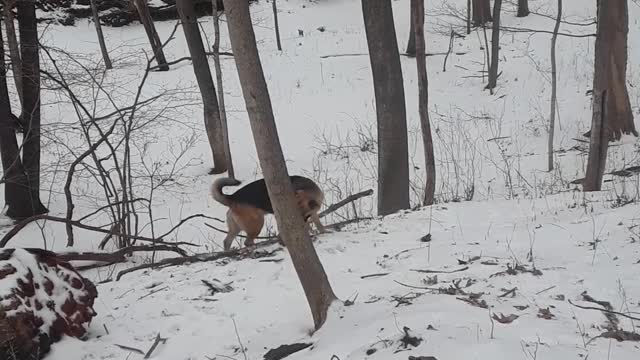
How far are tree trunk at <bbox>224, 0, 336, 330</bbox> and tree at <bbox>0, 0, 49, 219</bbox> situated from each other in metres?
7.99

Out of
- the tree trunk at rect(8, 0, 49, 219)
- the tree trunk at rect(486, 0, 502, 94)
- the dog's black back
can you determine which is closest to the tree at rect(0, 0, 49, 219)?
the tree trunk at rect(8, 0, 49, 219)

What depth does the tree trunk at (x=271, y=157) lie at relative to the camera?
3.33 metres

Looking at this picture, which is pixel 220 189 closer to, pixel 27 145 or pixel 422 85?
pixel 422 85

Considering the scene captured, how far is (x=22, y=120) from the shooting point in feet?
37.5

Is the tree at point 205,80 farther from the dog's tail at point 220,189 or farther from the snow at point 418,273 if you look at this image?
the dog's tail at point 220,189

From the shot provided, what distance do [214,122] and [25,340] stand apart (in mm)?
11700

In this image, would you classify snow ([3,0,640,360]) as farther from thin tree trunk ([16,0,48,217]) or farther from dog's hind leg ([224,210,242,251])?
dog's hind leg ([224,210,242,251])

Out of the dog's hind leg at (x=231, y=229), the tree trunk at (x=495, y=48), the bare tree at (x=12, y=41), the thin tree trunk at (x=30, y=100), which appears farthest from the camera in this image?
the tree trunk at (x=495, y=48)

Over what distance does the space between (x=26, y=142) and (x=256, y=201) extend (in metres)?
6.66

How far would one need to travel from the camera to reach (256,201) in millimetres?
6422

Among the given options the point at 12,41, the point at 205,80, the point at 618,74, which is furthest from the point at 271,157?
the point at 618,74

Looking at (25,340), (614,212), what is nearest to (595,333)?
(614,212)

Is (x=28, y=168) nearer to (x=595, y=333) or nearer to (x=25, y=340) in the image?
(x=25, y=340)

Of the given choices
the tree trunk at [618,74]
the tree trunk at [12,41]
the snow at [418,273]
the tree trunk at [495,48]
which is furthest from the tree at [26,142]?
the tree trunk at [495,48]
